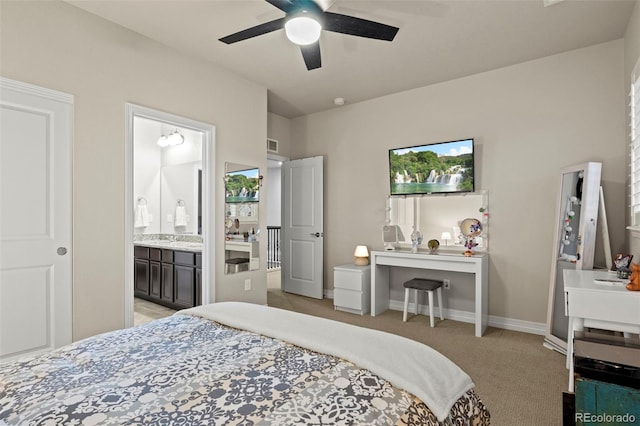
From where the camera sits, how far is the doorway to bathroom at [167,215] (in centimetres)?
318

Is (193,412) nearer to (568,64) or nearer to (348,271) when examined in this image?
(348,271)

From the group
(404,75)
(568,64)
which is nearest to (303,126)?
(404,75)

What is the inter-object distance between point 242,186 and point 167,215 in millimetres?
2096

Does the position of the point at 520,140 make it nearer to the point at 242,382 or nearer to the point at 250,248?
the point at 250,248

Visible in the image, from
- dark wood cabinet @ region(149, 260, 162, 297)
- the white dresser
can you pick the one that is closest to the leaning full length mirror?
the white dresser

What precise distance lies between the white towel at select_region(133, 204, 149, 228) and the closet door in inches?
210

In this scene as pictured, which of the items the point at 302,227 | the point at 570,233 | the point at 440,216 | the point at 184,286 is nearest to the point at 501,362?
the point at 570,233

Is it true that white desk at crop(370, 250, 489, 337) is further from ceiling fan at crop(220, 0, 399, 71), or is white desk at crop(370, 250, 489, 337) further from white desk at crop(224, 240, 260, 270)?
ceiling fan at crop(220, 0, 399, 71)

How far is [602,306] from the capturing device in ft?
6.95

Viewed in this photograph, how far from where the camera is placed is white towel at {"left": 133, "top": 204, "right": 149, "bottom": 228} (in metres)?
5.36

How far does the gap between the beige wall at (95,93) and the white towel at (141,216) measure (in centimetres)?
256

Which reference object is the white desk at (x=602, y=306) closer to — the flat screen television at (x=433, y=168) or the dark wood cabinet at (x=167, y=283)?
the flat screen television at (x=433, y=168)

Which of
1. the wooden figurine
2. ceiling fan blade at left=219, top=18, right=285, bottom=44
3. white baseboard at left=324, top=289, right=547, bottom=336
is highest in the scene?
ceiling fan blade at left=219, top=18, right=285, bottom=44

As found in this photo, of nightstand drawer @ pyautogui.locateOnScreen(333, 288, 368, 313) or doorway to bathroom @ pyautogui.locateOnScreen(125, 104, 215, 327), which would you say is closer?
doorway to bathroom @ pyautogui.locateOnScreen(125, 104, 215, 327)
